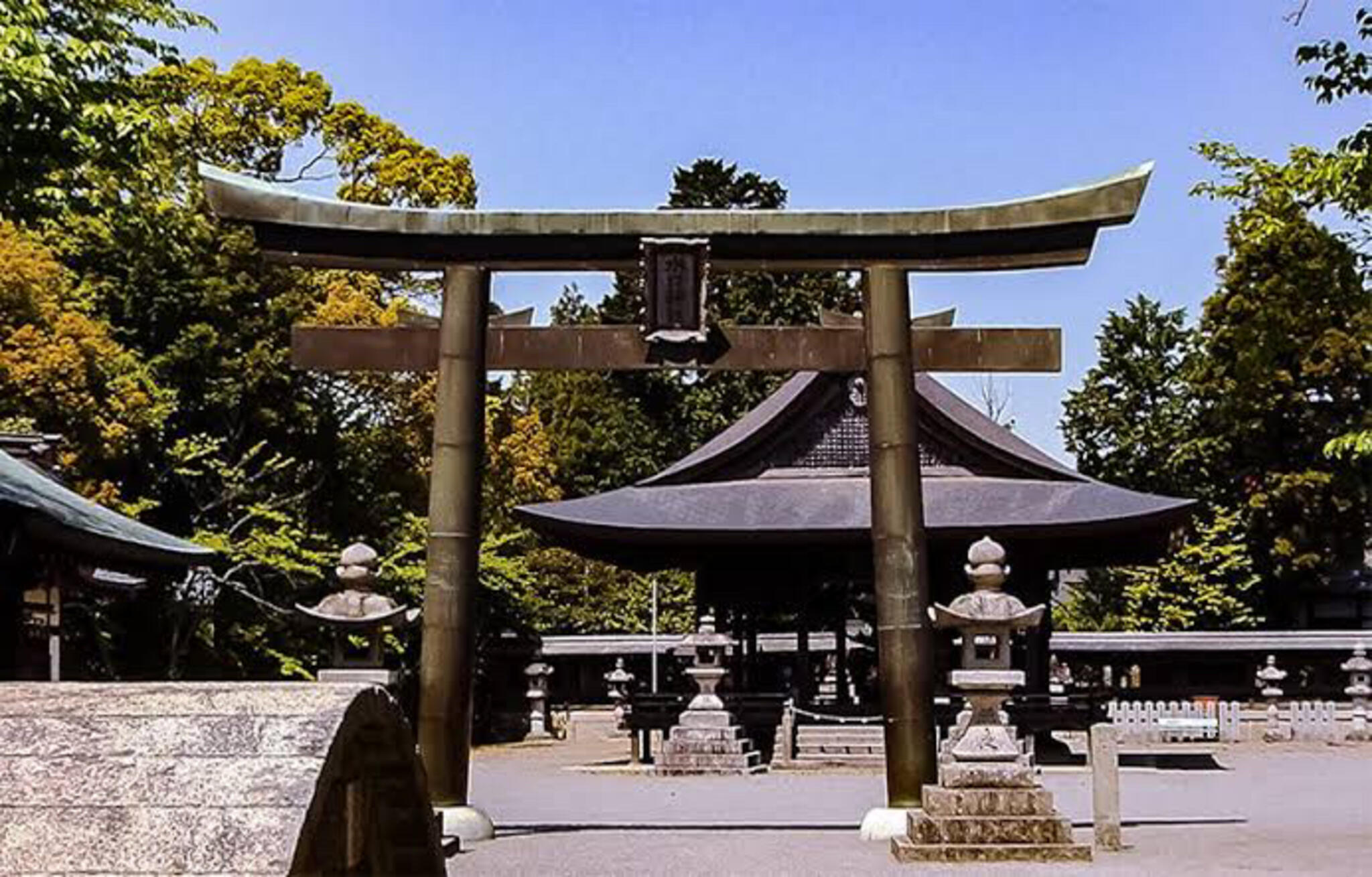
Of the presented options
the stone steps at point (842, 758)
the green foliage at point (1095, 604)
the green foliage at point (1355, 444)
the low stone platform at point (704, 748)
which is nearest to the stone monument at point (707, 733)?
the low stone platform at point (704, 748)

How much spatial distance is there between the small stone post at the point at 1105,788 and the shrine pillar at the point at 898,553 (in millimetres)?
1127

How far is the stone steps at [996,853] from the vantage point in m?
10.8

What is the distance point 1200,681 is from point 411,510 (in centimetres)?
1642

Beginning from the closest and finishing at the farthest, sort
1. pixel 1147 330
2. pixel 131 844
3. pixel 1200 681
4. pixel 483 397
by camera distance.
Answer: pixel 131 844 < pixel 483 397 < pixel 1200 681 < pixel 1147 330

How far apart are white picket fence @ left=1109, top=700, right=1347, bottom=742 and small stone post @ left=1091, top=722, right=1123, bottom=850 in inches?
671

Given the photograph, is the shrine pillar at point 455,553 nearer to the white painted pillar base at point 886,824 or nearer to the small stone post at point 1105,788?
the white painted pillar base at point 886,824

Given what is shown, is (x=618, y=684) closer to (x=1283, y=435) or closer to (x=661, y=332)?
(x=1283, y=435)

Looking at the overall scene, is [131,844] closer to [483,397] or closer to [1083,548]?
[483,397]

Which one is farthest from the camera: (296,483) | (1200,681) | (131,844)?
(1200,681)

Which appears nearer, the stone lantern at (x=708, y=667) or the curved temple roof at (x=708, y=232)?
the curved temple roof at (x=708, y=232)

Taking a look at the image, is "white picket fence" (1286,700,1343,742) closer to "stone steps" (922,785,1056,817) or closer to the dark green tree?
the dark green tree

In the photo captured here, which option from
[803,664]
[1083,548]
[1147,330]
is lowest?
[803,664]

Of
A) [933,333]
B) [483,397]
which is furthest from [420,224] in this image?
[933,333]

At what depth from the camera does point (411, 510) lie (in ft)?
98.4
